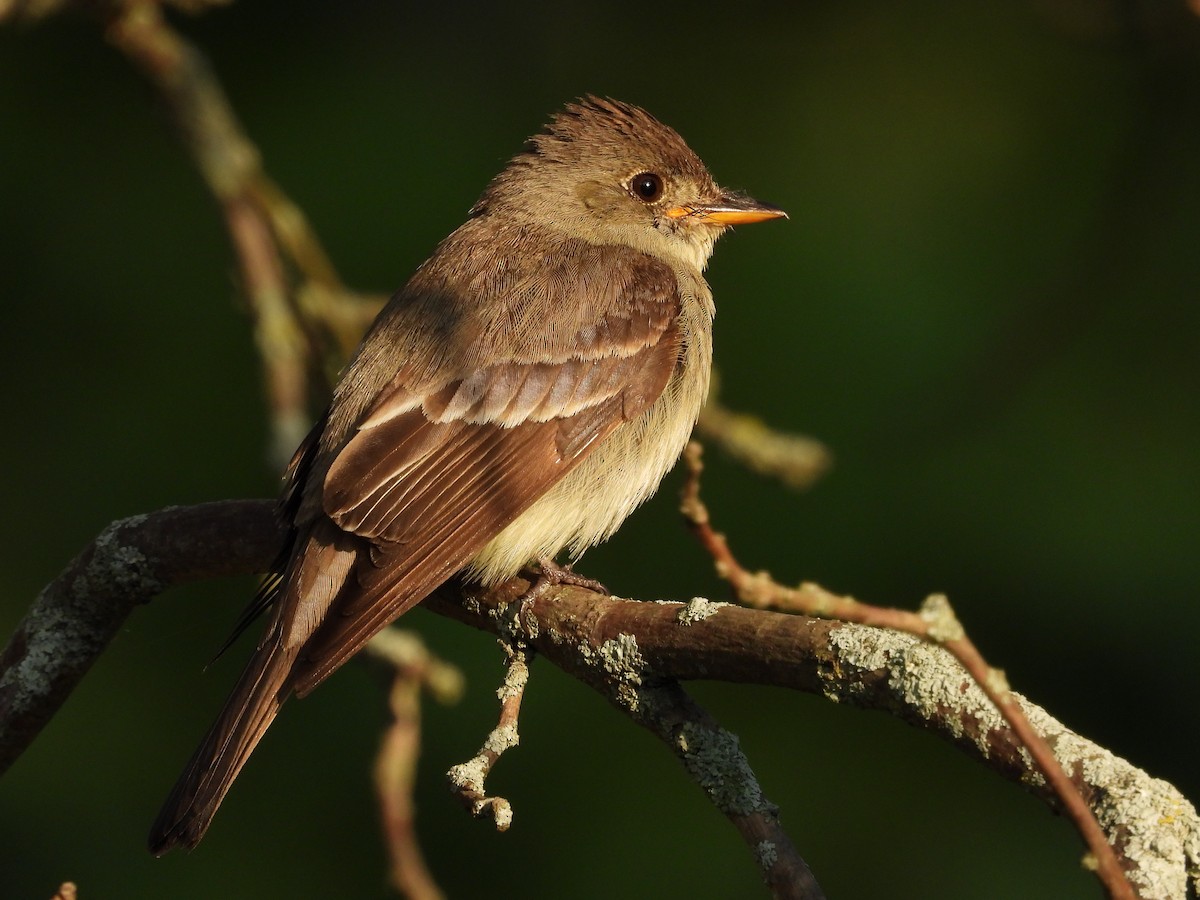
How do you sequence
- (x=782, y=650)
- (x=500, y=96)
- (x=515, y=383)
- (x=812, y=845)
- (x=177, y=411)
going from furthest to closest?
(x=500, y=96) < (x=177, y=411) < (x=812, y=845) < (x=515, y=383) < (x=782, y=650)

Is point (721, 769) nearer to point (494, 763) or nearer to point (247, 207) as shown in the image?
point (494, 763)

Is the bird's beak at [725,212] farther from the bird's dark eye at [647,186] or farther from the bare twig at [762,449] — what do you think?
the bare twig at [762,449]

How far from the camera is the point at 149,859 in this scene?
489cm

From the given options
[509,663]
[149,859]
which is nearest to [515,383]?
[509,663]

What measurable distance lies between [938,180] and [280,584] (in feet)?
10.2

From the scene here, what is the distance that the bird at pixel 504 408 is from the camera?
3.28 m

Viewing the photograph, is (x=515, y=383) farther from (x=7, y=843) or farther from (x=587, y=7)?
(x=587, y=7)

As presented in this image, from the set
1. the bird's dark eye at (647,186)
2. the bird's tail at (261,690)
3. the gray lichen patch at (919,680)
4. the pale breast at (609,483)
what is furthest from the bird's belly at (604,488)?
the gray lichen patch at (919,680)

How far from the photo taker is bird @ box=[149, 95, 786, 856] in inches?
129

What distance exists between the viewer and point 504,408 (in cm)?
367

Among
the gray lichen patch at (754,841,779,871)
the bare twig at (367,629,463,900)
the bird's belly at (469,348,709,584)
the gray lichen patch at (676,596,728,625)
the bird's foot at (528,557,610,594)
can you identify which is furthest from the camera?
the bird's belly at (469,348,709,584)

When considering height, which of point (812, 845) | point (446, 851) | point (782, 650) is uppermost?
point (782, 650)

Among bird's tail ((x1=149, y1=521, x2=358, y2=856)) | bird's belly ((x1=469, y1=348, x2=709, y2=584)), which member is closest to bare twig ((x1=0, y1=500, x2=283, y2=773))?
bird's tail ((x1=149, y1=521, x2=358, y2=856))

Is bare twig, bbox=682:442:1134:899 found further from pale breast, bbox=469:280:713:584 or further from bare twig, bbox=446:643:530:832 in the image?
pale breast, bbox=469:280:713:584
